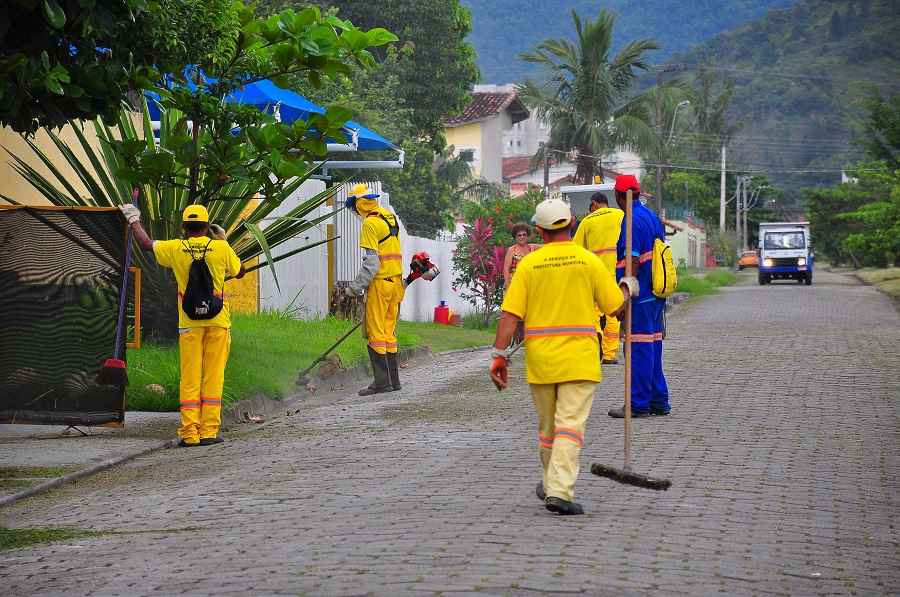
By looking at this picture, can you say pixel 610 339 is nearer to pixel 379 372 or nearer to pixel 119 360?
pixel 379 372

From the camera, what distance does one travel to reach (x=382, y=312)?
48.4 feet

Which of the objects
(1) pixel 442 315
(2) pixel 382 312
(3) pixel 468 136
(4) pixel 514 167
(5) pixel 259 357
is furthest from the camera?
(4) pixel 514 167

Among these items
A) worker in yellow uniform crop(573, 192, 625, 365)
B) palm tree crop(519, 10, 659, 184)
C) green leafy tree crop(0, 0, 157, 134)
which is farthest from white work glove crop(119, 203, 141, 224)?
palm tree crop(519, 10, 659, 184)

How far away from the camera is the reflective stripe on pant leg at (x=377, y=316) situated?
14.7 m

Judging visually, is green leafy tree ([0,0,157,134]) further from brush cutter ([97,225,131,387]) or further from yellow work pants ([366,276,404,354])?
yellow work pants ([366,276,404,354])

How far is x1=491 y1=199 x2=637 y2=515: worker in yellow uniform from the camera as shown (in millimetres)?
7844

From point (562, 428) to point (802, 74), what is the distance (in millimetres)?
143047

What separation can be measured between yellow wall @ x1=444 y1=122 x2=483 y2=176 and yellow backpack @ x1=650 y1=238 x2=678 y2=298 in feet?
183

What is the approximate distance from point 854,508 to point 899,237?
30.4 metres

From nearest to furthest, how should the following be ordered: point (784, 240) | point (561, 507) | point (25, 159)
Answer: point (561, 507)
point (25, 159)
point (784, 240)

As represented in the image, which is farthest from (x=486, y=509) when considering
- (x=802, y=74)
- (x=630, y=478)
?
(x=802, y=74)

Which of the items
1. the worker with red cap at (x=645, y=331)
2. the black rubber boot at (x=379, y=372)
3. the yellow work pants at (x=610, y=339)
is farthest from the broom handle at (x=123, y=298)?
the yellow work pants at (x=610, y=339)

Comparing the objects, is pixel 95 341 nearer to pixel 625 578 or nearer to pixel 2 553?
pixel 2 553

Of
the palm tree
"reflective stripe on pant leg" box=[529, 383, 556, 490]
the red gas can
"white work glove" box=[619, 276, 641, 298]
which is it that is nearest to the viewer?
"reflective stripe on pant leg" box=[529, 383, 556, 490]
